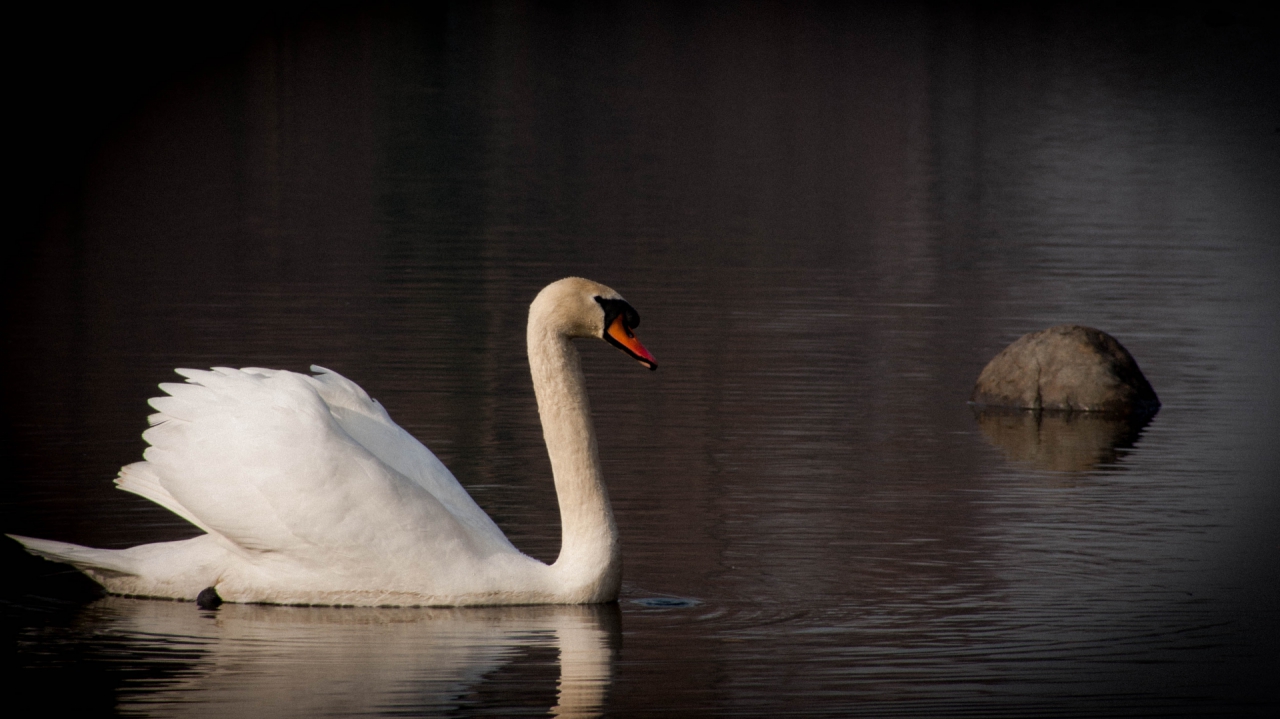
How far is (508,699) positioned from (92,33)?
80.9 metres

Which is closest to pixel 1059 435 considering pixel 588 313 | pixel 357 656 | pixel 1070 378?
pixel 1070 378

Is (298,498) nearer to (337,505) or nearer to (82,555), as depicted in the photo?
(337,505)

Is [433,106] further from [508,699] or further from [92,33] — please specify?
[508,699]

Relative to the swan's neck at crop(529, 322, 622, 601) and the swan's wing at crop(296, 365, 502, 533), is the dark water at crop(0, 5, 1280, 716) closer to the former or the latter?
the swan's neck at crop(529, 322, 622, 601)

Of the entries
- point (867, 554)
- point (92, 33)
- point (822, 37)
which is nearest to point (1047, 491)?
point (867, 554)

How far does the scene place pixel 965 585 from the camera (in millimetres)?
10344

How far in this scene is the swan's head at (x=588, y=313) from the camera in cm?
984

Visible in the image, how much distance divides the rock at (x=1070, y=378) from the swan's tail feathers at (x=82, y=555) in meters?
8.42

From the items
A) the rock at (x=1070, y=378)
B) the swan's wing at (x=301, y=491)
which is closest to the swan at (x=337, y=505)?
the swan's wing at (x=301, y=491)

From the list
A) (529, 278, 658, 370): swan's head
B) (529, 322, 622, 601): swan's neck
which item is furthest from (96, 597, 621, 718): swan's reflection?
(529, 278, 658, 370): swan's head

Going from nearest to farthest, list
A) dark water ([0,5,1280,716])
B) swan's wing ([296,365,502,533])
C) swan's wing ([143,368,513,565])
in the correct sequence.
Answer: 1. dark water ([0,5,1280,716])
2. swan's wing ([143,368,513,565])
3. swan's wing ([296,365,502,533])

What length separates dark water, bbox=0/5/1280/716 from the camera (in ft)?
29.0

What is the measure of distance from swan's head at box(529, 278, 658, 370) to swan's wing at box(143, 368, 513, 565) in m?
1.02

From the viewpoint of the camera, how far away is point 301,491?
951 centimetres
